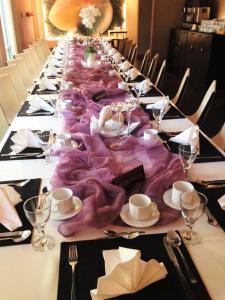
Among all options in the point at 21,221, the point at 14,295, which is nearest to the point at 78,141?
the point at 21,221

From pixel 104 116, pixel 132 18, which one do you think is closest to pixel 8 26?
pixel 132 18

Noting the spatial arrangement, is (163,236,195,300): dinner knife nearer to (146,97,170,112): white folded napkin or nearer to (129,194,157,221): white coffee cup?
(129,194,157,221): white coffee cup

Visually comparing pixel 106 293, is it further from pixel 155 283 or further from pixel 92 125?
pixel 92 125

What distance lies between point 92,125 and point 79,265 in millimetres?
1010

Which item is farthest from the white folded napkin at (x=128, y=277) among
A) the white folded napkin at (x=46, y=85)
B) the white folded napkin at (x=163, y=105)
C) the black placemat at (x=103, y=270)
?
the white folded napkin at (x=46, y=85)

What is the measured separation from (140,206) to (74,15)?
9.55 m

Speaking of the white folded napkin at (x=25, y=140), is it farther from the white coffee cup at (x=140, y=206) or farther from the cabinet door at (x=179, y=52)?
the cabinet door at (x=179, y=52)

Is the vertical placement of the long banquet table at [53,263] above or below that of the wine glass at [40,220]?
below

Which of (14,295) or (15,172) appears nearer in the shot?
(14,295)

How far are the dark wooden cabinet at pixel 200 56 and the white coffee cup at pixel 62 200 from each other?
5.39 m

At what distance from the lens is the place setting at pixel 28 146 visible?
4.99 ft

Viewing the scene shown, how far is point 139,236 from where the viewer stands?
1.00m

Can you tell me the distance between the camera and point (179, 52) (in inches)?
292

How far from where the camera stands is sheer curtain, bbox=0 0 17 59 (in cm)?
680
